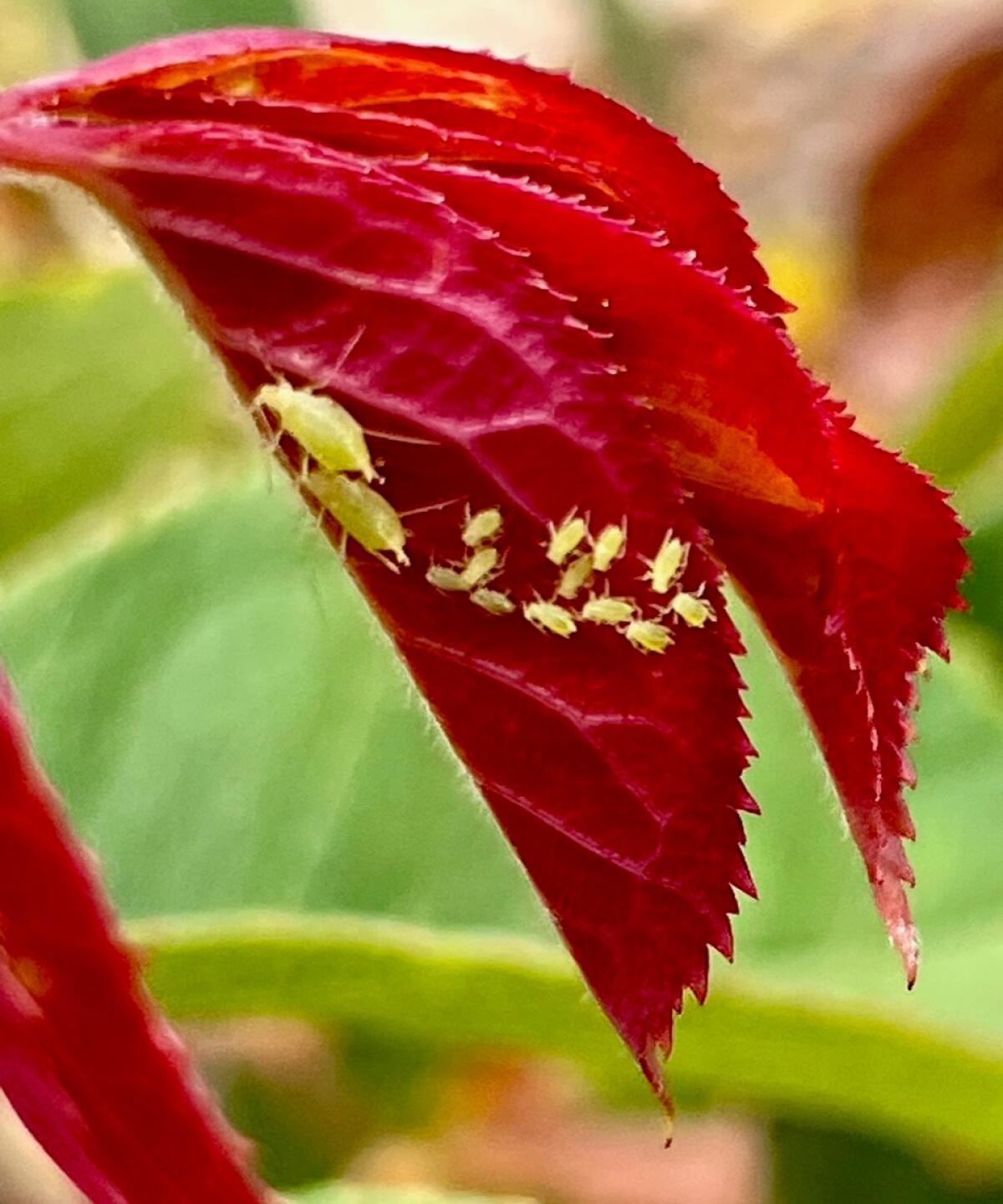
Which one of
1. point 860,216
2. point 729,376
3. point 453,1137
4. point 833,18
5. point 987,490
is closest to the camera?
point 729,376

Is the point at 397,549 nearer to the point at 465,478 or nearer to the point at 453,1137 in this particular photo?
the point at 465,478

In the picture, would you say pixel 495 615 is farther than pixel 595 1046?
No

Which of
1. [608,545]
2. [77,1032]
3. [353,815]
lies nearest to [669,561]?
[608,545]

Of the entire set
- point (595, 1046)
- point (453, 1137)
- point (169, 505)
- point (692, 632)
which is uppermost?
point (692, 632)

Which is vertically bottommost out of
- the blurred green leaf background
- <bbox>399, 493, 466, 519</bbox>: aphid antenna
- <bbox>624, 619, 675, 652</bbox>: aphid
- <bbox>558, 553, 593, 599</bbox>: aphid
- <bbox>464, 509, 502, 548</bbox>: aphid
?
the blurred green leaf background

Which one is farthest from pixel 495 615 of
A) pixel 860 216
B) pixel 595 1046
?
pixel 860 216

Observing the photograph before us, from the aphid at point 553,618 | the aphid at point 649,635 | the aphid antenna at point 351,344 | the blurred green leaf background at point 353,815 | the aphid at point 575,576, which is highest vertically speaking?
the aphid antenna at point 351,344

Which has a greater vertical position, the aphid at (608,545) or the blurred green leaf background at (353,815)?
the aphid at (608,545)
